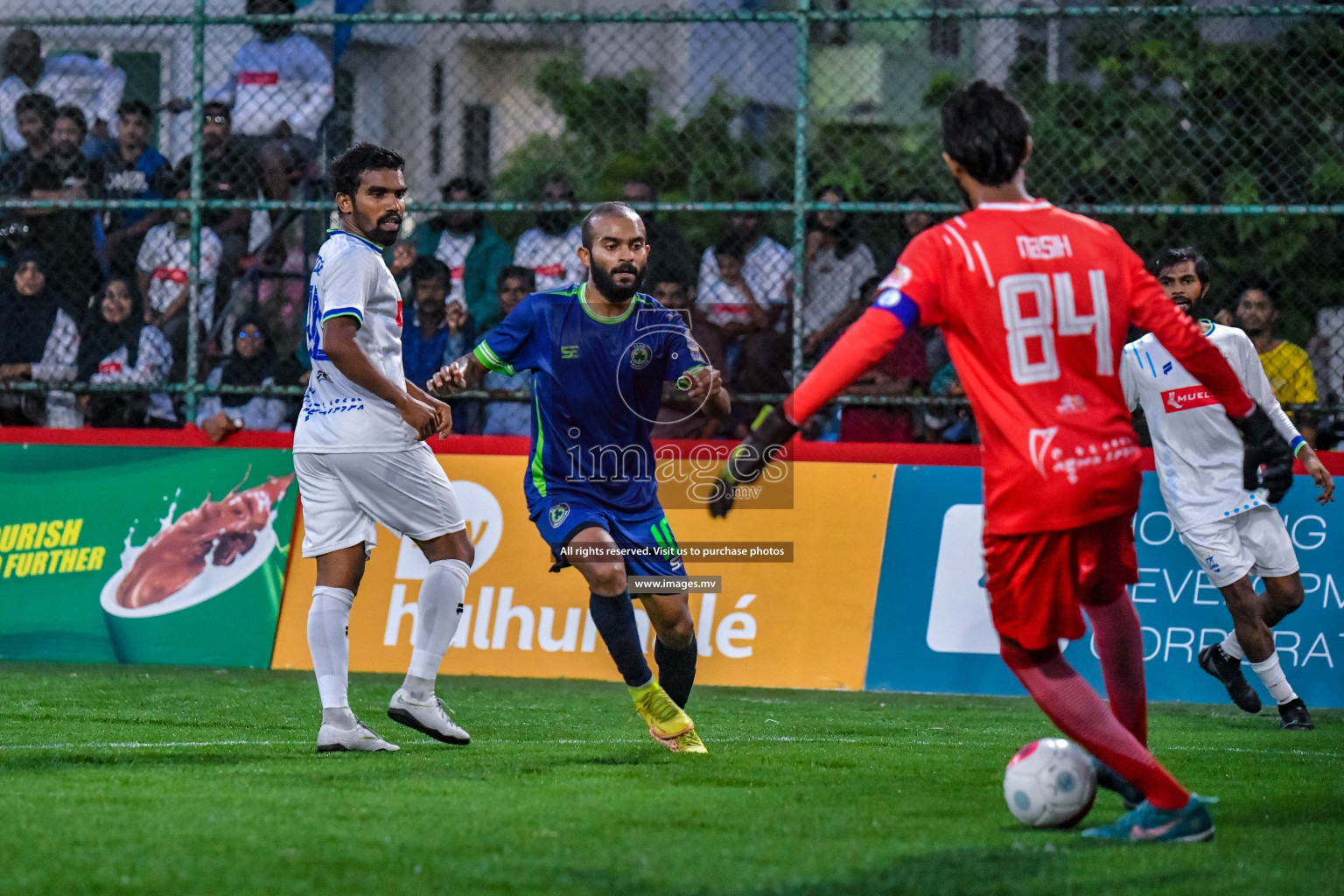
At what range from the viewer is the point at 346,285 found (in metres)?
6.13

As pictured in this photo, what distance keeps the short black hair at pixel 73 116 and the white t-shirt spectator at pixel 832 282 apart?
5.02m

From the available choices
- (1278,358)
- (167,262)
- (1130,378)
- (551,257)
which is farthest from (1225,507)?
(167,262)

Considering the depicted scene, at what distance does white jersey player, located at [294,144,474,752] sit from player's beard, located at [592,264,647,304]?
765mm

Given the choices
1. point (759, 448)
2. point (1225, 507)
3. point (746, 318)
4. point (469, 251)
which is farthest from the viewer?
point (469, 251)

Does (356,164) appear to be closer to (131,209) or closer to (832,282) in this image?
(832,282)

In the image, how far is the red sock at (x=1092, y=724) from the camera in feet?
14.6

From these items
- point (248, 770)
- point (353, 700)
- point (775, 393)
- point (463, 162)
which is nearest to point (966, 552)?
point (775, 393)

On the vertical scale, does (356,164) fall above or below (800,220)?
below

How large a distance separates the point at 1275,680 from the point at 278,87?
7110mm

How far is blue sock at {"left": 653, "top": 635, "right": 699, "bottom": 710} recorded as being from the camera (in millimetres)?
6527

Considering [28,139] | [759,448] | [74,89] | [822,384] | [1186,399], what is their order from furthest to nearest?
[74,89] → [28,139] → [1186,399] → [759,448] → [822,384]

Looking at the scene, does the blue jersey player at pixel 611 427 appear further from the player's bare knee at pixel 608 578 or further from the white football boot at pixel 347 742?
the white football boot at pixel 347 742

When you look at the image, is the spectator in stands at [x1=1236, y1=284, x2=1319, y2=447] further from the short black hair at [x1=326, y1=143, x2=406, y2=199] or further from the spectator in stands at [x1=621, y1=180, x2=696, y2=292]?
the short black hair at [x1=326, y1=143, x2=406, y2=199]

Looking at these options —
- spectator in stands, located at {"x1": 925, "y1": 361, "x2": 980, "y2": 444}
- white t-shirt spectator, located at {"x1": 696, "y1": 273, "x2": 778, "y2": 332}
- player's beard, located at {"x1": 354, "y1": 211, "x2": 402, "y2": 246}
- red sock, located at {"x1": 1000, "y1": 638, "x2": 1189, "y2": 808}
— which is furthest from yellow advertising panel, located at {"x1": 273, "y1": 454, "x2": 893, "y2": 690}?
red sock, located at {"x1": 1000, "y1": 638, "x2": 1189, "y2": 808}
